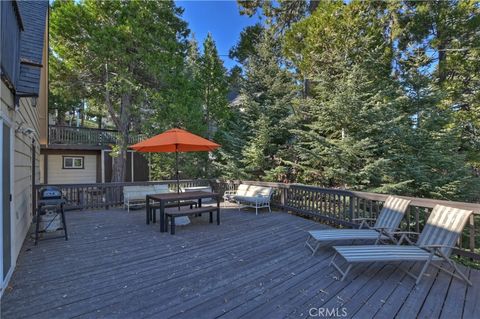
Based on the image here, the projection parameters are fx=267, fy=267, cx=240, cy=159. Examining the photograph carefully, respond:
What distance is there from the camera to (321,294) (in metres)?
2.99

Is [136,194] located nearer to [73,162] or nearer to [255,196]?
[255,196]

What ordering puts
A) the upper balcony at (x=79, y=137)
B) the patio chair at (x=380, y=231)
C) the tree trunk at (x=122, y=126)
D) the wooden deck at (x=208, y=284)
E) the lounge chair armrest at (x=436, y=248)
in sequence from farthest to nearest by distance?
the upper balcony at (x=79, y=137) → the tree trunk at (x=122, y=126) → the patio chair at (x=380, y=231) → the lounge chair armrest at (x=436, y=248) → the wooden deck at (x=208, y=284)

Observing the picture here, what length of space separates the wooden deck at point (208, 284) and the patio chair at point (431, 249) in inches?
7.8

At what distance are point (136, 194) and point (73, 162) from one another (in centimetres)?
838

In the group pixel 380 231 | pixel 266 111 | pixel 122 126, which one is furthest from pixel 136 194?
pixel 380 231

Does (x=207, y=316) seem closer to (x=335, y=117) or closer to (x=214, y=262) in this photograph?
(x=214, y=262)

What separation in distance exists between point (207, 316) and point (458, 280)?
10.3 ft

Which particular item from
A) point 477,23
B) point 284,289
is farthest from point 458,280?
point 477,23

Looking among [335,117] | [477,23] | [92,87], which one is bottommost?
[335,117]

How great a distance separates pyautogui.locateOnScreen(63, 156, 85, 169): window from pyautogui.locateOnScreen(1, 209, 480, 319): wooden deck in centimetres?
1079

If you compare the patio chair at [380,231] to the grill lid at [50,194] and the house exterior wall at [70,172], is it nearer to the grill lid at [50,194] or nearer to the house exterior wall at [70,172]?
the grill lid at [50,194]

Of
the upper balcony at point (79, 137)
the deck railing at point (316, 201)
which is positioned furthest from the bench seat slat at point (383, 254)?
the upper balcony at point (79, 137)

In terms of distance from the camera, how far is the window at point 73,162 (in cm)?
1412

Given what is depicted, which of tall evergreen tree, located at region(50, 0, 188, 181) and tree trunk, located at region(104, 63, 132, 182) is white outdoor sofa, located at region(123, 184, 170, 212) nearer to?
tree trunk, located at region(104, 63, 132, 182)
